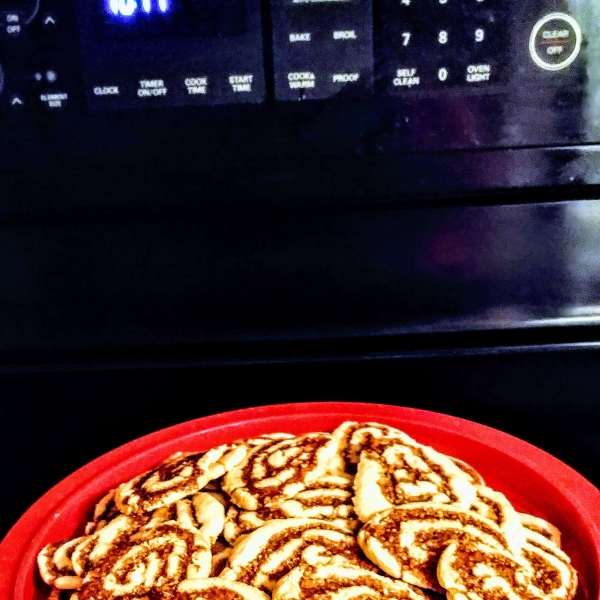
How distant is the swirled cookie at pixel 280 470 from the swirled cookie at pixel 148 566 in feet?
0.27

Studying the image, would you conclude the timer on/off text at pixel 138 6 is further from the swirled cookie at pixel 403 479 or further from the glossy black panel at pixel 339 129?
the swirled cookie at pixel 403 479

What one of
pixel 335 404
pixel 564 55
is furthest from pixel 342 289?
pixel 564 55

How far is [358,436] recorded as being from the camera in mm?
786

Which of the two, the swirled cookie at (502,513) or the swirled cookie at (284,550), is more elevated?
the swirled cookie at (502,513)

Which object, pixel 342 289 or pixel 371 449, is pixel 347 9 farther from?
pixel 371 449

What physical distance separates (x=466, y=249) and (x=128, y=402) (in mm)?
496

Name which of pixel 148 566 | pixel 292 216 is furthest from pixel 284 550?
pixel 292 216

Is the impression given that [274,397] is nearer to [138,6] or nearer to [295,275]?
[295,275]

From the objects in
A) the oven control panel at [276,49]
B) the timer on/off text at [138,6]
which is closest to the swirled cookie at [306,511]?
the oven control panel at [276,49]

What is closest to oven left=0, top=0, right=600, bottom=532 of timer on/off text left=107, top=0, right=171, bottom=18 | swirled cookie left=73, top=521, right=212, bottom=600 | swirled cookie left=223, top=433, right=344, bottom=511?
timer on/off text left=107, top=0, right=171, bottom=18

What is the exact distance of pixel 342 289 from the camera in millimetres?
815

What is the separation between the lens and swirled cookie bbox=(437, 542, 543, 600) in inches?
23.4

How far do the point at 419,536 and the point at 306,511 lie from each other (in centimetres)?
13

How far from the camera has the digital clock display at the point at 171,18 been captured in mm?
677
